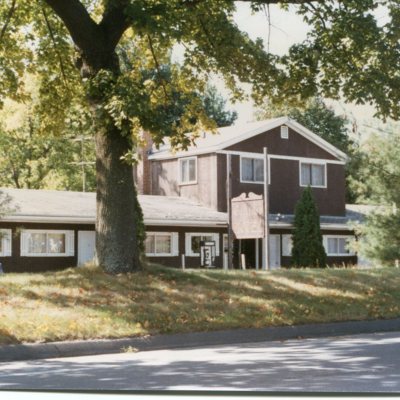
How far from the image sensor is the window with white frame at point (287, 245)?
3703 cm

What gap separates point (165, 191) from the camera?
38625 millimetres

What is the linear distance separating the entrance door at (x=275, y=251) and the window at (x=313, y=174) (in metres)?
3.28

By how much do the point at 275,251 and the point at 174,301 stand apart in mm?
20790

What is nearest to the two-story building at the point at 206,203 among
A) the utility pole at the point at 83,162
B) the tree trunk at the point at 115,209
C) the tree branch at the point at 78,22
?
the utility pole at the point at 83,162

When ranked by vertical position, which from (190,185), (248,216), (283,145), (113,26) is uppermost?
(113,26)

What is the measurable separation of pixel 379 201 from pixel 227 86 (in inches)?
417

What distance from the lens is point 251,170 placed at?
122ft

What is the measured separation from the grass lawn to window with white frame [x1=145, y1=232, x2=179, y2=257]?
14.3 metres

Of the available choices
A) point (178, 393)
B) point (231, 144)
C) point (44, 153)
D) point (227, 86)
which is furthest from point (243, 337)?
point (44, 153)

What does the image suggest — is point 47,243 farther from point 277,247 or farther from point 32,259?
point 277,247

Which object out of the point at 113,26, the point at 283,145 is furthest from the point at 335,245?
the point at 113,26

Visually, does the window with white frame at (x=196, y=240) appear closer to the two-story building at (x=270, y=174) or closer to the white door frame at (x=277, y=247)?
the two-story building at (x=270, y=174)

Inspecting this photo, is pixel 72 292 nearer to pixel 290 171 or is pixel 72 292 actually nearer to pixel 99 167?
pixel 99 167

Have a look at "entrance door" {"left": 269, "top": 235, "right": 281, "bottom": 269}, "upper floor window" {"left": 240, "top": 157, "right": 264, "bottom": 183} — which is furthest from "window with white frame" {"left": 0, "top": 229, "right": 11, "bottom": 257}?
"entrance door" {"left": 269, "top": 235, "right": 281, "bottom": 269}
